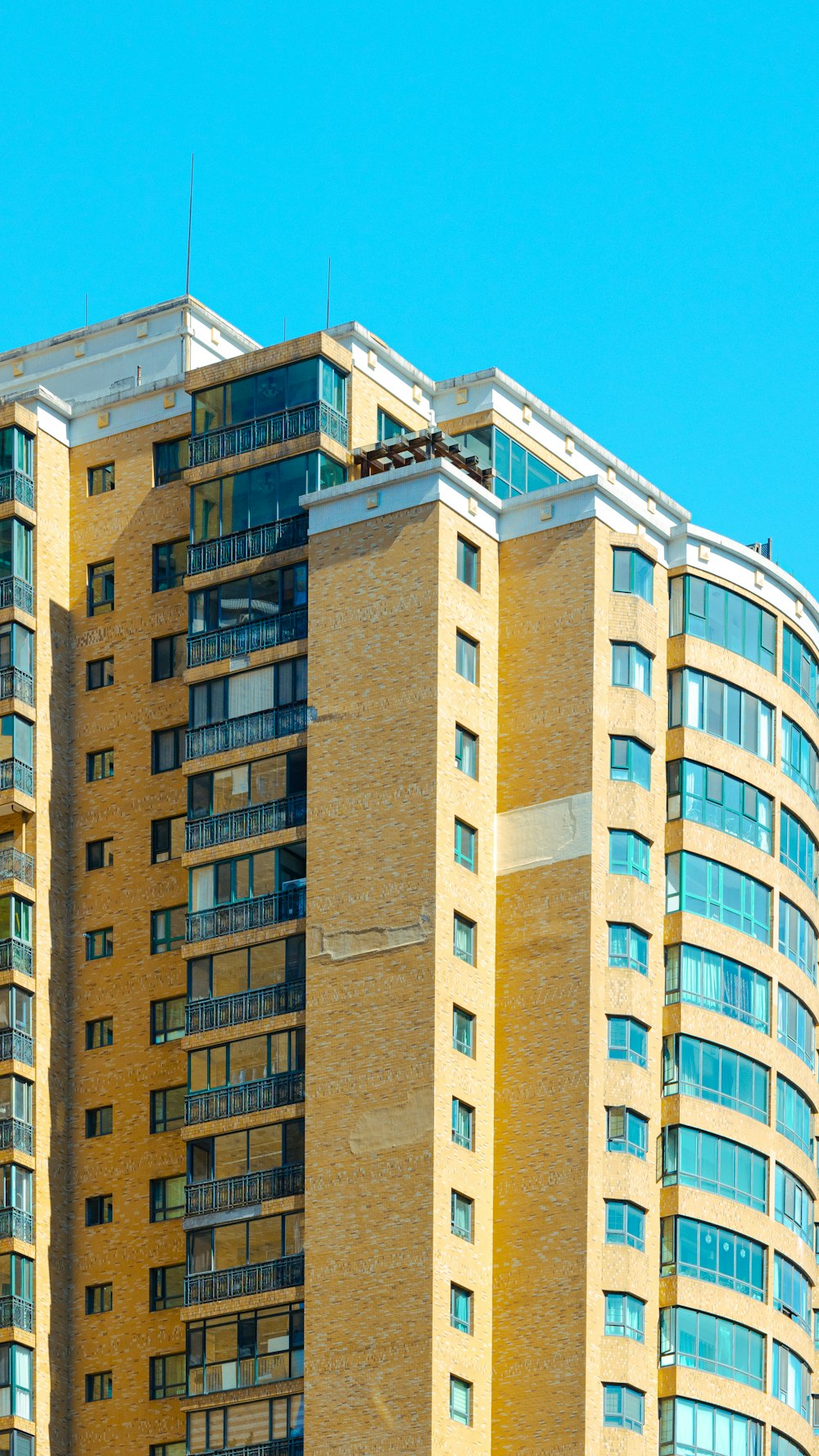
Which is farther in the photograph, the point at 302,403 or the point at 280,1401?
the point at 302,403

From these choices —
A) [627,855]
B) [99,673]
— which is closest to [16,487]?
[99,673]

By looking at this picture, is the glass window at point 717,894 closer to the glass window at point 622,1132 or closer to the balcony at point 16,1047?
the glass window at point 622,1132

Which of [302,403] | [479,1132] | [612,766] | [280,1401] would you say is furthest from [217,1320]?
[302,403]

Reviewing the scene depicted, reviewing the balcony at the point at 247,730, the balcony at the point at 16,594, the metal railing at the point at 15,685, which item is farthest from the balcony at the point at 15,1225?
the balcony at the point at 16,594

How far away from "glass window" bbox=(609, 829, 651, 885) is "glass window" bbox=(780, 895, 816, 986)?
221 inches

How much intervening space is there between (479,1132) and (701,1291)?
7126 millimetres

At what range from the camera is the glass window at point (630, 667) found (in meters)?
86.1

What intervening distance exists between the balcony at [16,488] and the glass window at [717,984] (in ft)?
72.9

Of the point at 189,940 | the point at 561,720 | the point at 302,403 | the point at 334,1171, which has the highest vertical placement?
the point at 302,403

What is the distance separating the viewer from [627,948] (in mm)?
83750

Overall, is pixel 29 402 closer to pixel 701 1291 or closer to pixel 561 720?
pixel 561 720

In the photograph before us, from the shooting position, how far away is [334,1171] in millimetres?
80875

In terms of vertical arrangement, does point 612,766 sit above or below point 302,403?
below

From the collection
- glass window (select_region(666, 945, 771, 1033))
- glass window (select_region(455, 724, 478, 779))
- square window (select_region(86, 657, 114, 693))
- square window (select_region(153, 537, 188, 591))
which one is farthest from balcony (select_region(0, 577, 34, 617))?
glass window (select_region(666, 945, 771, 1033))
